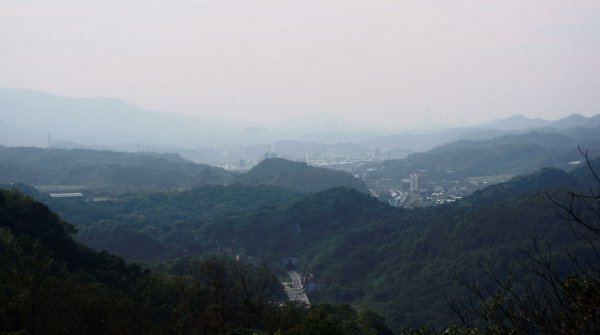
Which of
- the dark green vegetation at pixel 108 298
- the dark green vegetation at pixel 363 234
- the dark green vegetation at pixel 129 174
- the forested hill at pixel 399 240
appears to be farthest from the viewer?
the dark green vegetation at pixel 129 174

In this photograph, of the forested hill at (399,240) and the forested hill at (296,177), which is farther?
the forested hill at (296,177)

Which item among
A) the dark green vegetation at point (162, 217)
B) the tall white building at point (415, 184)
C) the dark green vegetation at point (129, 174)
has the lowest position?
the tall white building at point (415, 184)

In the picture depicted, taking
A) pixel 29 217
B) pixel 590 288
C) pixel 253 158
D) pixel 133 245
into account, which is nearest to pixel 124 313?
pixel 590 288

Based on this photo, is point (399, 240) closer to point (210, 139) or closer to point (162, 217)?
point (162, 217)

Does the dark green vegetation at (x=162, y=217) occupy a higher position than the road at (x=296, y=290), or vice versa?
the dark green vegetation at (x=162, y=217)

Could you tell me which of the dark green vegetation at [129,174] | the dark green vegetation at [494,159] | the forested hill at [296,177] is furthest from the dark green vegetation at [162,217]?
the dark green vegetation at [494,159]

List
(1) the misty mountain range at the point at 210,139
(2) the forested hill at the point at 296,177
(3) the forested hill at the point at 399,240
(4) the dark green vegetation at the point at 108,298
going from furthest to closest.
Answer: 1. (1) the misty mountain range at the point at 210,139
2. (2) the forested hill at the point at 296,177
3. (3) the forested hill at the point at 399,240
4. (4) the dark green vegetation at the point at 108,298

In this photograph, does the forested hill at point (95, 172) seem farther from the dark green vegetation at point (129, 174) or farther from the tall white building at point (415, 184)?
the tall white building at point (415, 184)

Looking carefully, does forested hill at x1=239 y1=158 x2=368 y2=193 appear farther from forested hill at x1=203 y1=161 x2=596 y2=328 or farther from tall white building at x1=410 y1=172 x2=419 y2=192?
forested hill at x1=203 y1=161 x2=596 y2=328
